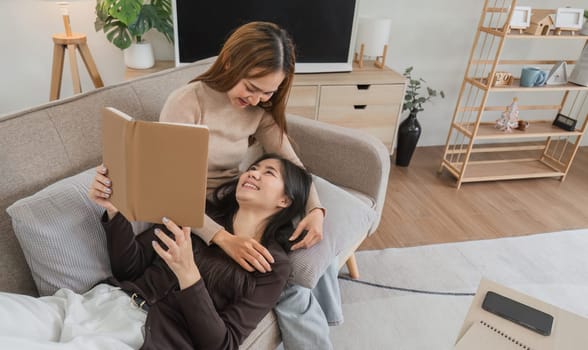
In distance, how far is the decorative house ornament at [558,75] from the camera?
97.6 inches

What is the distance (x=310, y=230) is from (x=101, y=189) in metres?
0.59

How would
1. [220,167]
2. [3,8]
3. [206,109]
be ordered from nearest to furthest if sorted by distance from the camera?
1. [206,109]
2. [220,167]
3. [3,8]

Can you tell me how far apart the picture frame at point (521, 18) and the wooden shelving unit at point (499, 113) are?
0.16 feet

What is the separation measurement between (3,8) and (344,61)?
1.88m

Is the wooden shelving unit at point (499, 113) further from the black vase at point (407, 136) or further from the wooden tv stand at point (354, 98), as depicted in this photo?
the wooden tv stand at point (354, 98)

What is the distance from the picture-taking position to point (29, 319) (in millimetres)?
870

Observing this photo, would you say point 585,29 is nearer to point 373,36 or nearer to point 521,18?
point 521,18

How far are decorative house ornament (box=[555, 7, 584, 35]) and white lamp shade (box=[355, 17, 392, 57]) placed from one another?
931 millimetres

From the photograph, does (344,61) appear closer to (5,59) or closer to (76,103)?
(76,103)

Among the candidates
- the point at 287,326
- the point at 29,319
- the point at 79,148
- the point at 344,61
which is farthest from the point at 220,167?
the point at 344,61

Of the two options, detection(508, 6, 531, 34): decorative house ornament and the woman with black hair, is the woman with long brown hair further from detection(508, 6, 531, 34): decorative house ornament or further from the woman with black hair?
detection(508, 6, 531, 34): decorative house ornament

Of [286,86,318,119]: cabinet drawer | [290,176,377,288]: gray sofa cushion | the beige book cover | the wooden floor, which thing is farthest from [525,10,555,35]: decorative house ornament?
the beige book cover

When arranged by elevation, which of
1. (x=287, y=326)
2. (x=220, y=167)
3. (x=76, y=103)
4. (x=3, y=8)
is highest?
(x=3, y=8)

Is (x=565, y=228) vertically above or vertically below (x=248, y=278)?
below
